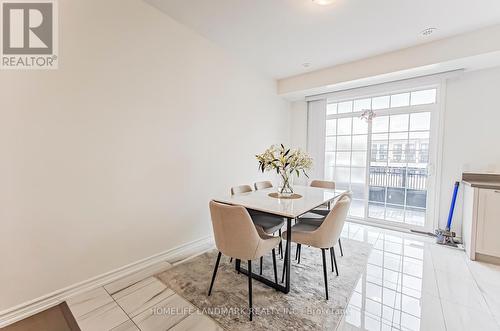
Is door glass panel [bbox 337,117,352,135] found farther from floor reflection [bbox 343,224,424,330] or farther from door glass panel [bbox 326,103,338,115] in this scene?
floor reflection [bbox 343,224,424,330]

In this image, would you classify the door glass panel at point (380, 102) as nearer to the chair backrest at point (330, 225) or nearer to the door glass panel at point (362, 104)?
the door glass panel at point (362, 104)

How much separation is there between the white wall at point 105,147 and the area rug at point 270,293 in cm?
58

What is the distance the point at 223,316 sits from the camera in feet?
5.35

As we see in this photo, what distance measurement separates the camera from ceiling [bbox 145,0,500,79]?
217 centimetres

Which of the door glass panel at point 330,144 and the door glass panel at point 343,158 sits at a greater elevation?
the door glass panel at point 330,144

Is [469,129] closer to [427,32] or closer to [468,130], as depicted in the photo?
[468,130]

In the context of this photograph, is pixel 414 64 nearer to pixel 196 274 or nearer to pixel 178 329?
pixel 196 274

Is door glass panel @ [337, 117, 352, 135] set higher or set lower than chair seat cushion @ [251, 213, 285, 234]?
higher

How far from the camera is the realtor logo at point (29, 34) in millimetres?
1574

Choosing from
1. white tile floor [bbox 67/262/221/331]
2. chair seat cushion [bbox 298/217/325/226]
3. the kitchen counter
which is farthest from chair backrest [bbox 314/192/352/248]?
the kitchen counter

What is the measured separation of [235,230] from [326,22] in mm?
2547

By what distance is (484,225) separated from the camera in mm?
2549

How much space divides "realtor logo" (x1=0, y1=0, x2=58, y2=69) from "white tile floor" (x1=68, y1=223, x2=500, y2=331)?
199cm

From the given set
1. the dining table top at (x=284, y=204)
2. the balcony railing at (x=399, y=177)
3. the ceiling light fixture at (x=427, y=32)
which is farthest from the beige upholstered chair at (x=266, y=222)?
the ceiling light fixture at (x=427, y=32)
